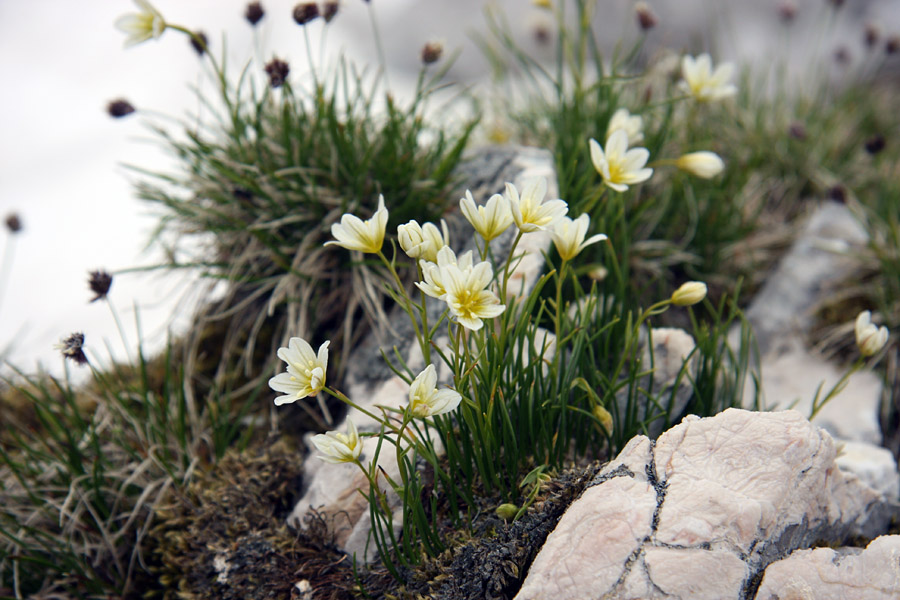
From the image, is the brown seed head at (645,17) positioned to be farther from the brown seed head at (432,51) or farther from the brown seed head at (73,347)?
the brown seed head at (73,347)

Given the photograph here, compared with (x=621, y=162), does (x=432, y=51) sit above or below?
above

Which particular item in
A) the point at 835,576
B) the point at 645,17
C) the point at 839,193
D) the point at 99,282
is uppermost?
the point at 645,17

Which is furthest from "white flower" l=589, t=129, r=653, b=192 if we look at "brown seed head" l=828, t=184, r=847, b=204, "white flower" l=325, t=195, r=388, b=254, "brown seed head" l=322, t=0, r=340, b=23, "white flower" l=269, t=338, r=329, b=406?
"brown seed head" l=828, t=184, r=847, b=204

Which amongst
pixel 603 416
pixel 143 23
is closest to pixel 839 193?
pixel 603 416

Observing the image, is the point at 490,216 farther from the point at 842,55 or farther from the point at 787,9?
the point at 842,55

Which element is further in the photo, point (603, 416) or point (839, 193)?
point (839, 193)

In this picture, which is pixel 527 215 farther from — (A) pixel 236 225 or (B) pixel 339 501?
(A) pixel 236 225

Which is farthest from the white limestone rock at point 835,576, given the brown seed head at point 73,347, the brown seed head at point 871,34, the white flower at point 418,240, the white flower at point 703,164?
the brown seed head at point 871,34
